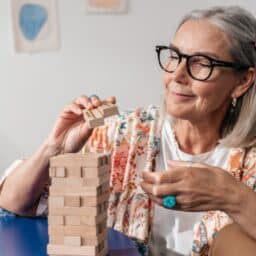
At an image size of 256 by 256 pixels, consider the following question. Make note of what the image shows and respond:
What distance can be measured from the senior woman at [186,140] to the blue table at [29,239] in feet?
0.14

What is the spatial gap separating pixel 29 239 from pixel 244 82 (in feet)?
2.39

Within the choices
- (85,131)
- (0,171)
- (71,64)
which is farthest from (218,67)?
(0,171)

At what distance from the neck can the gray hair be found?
0.03 m

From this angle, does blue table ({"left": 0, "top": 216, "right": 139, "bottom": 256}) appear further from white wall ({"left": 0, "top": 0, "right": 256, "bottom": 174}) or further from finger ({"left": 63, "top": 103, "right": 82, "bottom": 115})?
white wall ({"left": 0, "top": 0, "right": 256, "bottom": 174})

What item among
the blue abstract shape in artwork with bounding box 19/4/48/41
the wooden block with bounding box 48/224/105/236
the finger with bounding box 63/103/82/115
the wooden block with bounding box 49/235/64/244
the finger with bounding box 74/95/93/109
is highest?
the blue abstract shape in artwork with bounding box 19/4/48/41

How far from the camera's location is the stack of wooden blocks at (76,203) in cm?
100

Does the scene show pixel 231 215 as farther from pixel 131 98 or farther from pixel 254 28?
pixel 131 98

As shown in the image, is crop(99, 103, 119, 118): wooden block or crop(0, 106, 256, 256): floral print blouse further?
crop(0, 106, 256, 256): floral print blouse

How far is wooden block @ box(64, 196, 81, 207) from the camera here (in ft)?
3.30

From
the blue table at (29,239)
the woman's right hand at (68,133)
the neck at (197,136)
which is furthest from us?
the neck at (197,136)

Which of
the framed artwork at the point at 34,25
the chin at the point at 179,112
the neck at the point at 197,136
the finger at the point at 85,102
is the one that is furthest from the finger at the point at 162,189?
the framed artwork at the point at 34,25

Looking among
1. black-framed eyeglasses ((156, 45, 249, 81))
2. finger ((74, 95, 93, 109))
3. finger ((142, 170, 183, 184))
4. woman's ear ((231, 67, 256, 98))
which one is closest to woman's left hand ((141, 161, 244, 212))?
finger ((142, 170, 183, 184))

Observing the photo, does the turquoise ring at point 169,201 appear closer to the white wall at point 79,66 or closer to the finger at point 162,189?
the finger at point 162,189

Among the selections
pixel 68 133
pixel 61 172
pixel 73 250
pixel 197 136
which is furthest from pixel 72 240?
pixel 197 136
